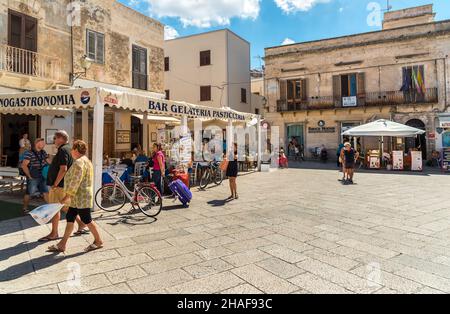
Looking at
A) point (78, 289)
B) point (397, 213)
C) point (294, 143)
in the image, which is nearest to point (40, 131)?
point (78, 289)

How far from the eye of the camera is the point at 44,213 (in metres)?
4.32

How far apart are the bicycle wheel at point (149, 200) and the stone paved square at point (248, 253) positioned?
26 cm

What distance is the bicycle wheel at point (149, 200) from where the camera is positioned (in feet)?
21.6

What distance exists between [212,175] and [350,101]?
1622 cm

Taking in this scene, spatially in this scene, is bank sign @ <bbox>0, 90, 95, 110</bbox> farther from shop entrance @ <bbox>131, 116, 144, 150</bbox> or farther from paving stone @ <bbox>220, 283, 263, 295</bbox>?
shop entrance @ <bbox>131, 116, 144, 150</bbox>

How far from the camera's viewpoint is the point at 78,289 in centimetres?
332

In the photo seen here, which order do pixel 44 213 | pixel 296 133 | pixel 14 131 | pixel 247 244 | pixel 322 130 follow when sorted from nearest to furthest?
1. pixel 44 213
2. pixel 247 244
3. pixel 14 131
4. pixel 322 130
5. pixel 296 133

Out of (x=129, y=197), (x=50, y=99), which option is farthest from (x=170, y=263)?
(x=50, y=99)

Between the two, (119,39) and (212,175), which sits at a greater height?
(119,39)

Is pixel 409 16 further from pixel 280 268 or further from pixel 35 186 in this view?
pixel 35 186

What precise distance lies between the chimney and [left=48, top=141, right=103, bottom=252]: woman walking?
28.3 meters

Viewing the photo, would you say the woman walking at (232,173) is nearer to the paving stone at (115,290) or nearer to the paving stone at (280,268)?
the paving stone at (280,268)

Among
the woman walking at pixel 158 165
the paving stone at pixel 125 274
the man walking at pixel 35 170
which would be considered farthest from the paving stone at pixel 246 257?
the man walking at pixel 35 170
